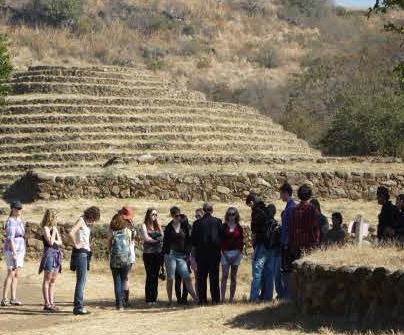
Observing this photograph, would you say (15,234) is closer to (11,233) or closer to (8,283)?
(11,233)

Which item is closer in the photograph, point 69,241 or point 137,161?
point 69,241

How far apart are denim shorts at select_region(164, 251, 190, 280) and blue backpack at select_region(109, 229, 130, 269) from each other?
0.74 meters

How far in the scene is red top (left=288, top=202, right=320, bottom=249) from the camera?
1299 cm

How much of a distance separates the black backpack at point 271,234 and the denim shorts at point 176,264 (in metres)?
1.29

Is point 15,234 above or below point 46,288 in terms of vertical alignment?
above

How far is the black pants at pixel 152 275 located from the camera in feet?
48.3

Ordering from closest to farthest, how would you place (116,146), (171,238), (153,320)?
(153,320) → (171,238) → (116,146)

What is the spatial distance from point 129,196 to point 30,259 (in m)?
5.51

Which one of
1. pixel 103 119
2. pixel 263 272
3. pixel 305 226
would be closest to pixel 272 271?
pixel 263 272

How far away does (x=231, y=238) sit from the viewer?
46.5ft

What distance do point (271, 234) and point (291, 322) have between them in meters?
2.87

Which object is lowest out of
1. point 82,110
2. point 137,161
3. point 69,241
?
point 69,241

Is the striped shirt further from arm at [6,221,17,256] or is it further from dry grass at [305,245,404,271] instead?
dry grass at [305,245,404,271]

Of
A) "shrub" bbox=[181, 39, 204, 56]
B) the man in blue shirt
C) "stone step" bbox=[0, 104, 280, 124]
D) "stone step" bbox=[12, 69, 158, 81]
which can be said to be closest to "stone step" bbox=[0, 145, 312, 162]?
"stone step" bbox=[0, 104, 280, 124]
